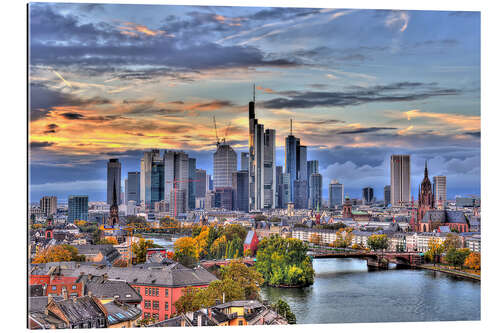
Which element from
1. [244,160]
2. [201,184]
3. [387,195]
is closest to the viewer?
[387,195]

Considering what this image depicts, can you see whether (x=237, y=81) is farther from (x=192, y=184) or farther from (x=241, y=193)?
(x=241, y=193)

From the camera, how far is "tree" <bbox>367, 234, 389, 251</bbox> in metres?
15.2

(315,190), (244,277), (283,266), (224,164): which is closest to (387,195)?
(315,190)

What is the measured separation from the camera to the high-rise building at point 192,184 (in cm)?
1229

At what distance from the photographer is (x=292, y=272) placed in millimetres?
12234

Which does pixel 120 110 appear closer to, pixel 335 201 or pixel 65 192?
pixel 65 192

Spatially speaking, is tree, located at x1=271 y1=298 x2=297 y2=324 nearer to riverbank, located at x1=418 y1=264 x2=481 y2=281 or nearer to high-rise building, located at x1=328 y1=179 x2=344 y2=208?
riverbank, located at x1=418 y1=264 x2=481 y2=281

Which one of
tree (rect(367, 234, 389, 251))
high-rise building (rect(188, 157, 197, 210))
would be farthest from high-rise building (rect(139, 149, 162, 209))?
tree (rect(367, 234, 389, 251))

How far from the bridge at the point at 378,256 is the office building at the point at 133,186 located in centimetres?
386


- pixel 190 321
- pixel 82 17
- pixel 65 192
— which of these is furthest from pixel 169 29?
pixel 190 321

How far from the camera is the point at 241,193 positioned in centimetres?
1570

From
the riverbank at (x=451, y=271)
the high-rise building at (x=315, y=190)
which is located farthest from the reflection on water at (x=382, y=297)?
the high-rise building at (x=315, y=190)

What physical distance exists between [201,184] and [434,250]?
522 centimetres
